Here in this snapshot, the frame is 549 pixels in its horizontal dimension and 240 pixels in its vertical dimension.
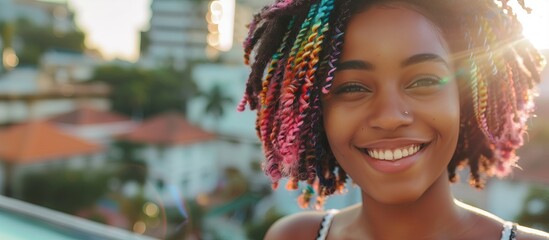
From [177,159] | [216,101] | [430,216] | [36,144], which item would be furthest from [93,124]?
[430,216]

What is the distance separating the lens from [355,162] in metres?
1.27

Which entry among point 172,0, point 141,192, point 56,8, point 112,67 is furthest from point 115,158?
point 56,8

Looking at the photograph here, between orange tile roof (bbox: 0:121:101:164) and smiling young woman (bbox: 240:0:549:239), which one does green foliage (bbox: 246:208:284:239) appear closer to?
orange tile roof (bbox: 0:121:101:164)

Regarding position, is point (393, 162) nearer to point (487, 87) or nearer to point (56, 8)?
point (487, 87)

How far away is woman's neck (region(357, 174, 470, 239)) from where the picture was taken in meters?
1.36

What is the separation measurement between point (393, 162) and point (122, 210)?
19549 millimetres

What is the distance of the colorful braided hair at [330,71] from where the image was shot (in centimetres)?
123

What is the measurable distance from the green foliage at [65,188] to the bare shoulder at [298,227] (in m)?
19.9

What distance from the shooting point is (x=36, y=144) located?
66.9ft

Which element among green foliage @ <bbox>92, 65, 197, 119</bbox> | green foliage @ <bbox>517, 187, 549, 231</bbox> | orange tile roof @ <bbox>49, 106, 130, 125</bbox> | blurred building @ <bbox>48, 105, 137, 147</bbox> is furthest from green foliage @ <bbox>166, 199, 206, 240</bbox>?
green foliage @ <bbox>517, 187, 549, 231</bbox>

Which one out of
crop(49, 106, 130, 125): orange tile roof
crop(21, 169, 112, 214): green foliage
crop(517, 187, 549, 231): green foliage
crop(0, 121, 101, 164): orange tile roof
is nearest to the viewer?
crop(517, 187, 549, 231): green foliage

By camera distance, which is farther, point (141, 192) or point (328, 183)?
point (141, 192)

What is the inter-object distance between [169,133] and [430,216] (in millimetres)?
24032

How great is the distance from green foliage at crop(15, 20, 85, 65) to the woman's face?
31.6 m
